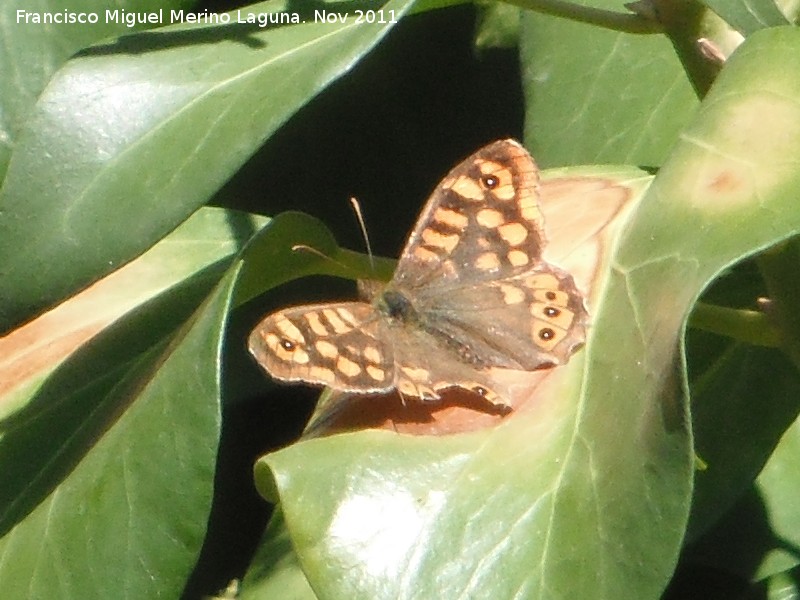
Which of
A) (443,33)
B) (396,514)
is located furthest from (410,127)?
(396,514)

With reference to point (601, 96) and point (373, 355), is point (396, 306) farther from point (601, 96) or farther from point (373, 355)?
point (601, 96)

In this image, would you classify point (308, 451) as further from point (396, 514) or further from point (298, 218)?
point (298, 218)

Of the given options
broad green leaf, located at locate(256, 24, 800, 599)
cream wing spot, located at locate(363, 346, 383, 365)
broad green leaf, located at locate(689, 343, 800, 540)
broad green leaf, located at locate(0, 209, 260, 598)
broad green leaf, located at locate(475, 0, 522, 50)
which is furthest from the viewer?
broad green leaf, located at locate(475, 0, 522, 50)

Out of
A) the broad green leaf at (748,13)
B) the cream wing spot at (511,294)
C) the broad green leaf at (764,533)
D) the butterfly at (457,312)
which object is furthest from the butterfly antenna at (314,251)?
the broad green leaf at (764,533)

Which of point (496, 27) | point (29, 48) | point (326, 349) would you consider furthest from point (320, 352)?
point (496, 27)

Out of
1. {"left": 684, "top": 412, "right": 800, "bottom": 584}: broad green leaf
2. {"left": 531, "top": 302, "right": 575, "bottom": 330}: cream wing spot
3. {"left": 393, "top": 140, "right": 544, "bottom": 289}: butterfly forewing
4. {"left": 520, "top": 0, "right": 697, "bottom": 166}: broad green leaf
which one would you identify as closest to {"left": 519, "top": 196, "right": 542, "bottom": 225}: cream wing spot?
{"left": 393, "top": 140, "right": 544, "bottom": 289}: butterfly forewing

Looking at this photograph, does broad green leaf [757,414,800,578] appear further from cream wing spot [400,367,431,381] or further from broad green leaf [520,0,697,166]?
cream wing spot [400,367,431,381]
